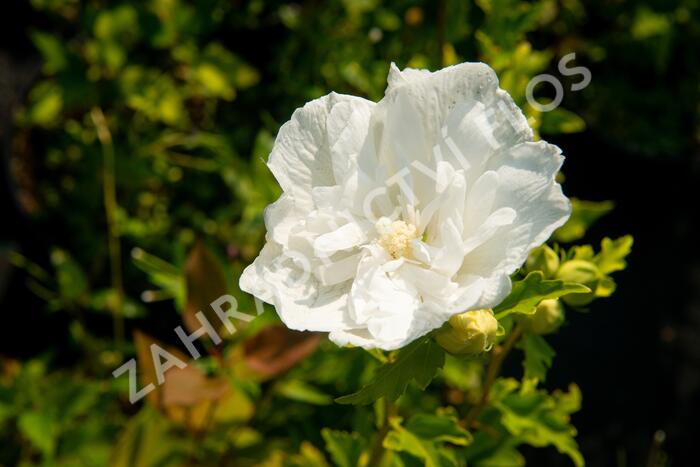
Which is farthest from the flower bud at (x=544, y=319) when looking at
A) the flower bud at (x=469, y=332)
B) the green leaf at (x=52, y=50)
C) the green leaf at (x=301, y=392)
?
the green leaf at (x=52, y=50)

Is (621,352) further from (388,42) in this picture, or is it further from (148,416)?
(148,416)

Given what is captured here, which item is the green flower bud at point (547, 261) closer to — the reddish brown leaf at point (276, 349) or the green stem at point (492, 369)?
the green stem at point (492, 369)

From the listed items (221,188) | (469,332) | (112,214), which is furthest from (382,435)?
(221,188)

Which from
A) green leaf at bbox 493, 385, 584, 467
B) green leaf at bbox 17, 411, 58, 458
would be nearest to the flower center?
green leaf at bbox 493, 385, 584, 467

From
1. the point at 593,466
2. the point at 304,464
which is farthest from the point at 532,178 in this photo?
the point at 593,466

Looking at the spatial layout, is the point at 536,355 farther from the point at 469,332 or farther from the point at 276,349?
the point at 276,349

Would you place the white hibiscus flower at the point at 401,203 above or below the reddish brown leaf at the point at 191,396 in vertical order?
above

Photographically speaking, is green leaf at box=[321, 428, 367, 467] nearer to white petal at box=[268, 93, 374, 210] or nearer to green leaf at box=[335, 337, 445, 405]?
green leaf at box=[335, 337, 445, 405]
